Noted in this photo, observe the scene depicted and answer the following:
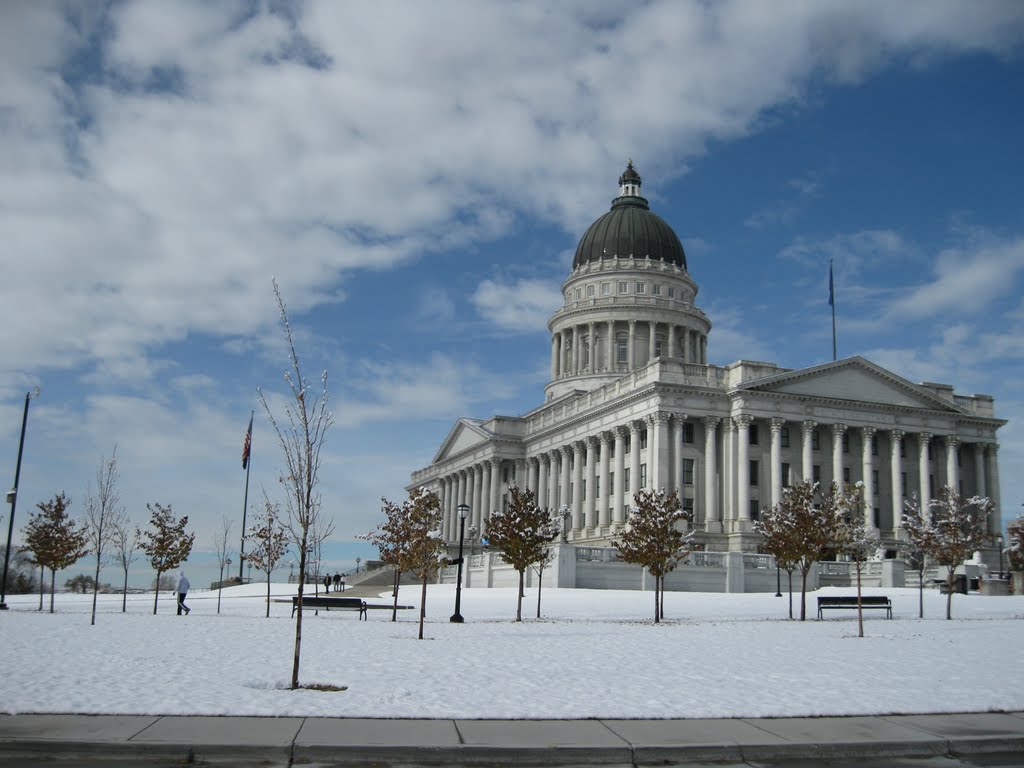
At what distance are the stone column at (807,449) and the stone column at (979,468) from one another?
1773 cm

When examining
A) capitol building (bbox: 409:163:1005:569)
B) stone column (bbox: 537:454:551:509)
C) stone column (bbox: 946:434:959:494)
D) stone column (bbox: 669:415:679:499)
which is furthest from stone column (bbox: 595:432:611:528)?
stone column (bbox: 946:434:959:494)

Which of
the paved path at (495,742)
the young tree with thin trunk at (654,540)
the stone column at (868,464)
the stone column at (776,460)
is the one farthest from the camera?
the stone column at (868,464)

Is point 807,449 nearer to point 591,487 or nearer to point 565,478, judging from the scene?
point 591,487

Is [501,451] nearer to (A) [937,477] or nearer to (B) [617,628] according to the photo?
(A) [937,477]

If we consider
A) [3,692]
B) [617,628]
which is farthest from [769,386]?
[3,692]

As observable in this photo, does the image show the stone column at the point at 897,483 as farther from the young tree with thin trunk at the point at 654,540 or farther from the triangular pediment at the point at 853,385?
the young tree with thin trunk at the point at 654,540

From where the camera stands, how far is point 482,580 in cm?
6612

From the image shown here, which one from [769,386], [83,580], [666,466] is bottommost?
[83,580]

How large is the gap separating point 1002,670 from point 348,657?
43.7 feet

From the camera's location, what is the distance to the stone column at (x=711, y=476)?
7719 centimetres

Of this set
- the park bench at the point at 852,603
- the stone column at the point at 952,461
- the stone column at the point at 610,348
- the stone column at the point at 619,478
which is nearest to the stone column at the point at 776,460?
the stone column at the point at 619,478

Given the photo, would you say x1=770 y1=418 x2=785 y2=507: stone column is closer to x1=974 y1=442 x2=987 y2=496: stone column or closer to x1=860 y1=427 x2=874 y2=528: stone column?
x1=860 y1=427 x2=874 y2=528: stone column

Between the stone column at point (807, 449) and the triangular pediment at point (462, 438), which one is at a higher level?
the triangular pediment at point (462, 438)

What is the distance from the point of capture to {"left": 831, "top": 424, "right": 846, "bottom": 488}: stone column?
7781 cm
